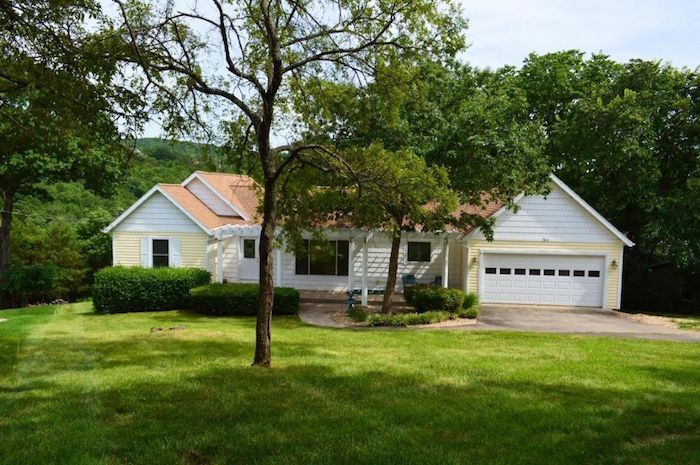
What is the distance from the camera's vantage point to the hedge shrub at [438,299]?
17438 mm

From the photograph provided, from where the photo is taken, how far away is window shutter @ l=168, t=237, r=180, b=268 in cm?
2239

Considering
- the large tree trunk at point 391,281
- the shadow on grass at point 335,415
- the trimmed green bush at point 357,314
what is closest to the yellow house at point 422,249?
the large tree trunk at point 391,281

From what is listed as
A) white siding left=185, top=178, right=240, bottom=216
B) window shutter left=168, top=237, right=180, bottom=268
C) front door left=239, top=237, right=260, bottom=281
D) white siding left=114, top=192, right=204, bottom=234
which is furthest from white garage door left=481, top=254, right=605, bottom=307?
window shutter left=168, top=237, right=180, bottom=268

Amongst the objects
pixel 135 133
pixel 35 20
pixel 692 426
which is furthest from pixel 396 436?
pixel 35 20

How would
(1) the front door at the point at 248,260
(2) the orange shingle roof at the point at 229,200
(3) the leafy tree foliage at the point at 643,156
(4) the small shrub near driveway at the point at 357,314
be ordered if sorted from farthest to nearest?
(1) the front door at the point at 248,260
(2) the orange shingle roof at the point at 229,200
(3) the leafy tree foliage at the point at 643,156
(4) the small shrub near driveway at the point at 357,314

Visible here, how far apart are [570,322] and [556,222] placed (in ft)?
16.1

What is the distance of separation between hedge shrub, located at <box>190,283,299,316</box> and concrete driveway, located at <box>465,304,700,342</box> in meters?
6.57

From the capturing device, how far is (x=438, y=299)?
1748 cm

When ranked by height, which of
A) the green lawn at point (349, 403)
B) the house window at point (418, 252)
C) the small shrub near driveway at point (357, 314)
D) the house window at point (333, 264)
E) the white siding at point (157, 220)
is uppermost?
the white siding at point (157, 220)

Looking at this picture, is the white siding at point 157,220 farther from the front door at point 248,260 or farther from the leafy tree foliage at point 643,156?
the leafy tree foliage at point 643,156

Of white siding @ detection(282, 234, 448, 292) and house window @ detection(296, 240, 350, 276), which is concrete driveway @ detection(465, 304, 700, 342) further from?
house window @ detection(296, 240, 350, 276)

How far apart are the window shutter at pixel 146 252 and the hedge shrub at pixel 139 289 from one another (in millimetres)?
2891

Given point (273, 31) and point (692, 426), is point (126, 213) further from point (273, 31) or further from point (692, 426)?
point (692, 426)

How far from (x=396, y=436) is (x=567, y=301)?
17.3 m
